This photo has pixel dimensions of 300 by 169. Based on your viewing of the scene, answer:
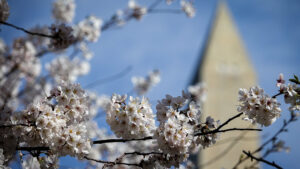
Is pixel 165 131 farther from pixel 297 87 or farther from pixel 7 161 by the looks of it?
pixel 7 161

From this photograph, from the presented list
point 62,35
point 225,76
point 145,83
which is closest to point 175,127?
point 62,35

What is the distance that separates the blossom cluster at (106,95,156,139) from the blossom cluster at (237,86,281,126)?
22.3 inches

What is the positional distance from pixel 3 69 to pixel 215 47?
17060 mm

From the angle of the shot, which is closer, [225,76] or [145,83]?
[145,83]

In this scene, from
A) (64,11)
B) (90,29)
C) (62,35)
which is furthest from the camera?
(64,11)

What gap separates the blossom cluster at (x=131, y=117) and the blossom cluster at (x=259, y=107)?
57 centimetres

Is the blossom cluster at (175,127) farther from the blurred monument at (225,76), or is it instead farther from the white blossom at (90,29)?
the blurred monument at (225,76)

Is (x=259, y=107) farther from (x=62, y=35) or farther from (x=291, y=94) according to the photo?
(x=62, y=35)

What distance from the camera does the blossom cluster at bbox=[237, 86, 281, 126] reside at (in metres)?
1.76

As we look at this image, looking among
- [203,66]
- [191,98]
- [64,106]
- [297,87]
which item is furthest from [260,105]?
[203,66]

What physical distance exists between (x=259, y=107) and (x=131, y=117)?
752 mm

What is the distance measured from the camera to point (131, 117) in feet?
5.75

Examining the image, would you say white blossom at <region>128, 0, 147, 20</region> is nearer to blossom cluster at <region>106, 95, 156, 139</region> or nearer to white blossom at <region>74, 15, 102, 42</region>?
white blossom at <region>74, 15, 102, 42</region>

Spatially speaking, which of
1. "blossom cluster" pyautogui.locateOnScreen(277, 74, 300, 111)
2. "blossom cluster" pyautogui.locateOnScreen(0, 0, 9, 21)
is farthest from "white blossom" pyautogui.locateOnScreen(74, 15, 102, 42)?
"blossom cluster" pyautogui.locateOnScreen(277, 74, 300, 111)
